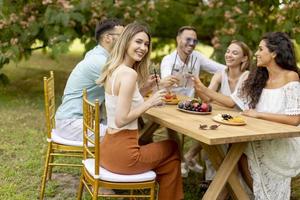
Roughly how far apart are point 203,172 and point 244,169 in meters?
1.19

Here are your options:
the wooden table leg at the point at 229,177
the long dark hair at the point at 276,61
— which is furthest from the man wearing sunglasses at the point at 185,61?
the wooden table leg at the point at 229,177

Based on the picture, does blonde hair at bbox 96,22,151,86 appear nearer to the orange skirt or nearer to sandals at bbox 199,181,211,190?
the orange skirt

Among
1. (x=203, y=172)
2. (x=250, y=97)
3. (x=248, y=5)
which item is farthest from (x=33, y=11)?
(x=250, y=97)

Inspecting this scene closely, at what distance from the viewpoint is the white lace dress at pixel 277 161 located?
3387 millimetres

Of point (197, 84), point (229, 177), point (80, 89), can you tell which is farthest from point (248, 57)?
point (80, 89)

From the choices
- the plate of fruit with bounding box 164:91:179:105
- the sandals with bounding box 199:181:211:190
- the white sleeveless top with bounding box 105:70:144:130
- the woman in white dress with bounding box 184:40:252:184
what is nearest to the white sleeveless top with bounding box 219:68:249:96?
the woman in white dress with bounding box 184:40:252:184

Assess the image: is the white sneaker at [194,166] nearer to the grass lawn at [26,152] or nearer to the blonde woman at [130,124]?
the grass lawn at [26,152]

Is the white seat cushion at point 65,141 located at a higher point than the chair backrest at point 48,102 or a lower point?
lower

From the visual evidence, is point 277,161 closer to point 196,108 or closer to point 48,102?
point 196,108

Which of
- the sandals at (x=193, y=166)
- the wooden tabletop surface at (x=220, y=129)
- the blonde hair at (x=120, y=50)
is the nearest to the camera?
the wooden tabletop surface at (x=220, y=129)

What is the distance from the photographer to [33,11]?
24.6 feet

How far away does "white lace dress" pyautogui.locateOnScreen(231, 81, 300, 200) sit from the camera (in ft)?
11.1

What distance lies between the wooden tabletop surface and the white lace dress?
0.77ft

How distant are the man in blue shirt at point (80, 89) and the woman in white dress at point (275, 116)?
4.00ft
